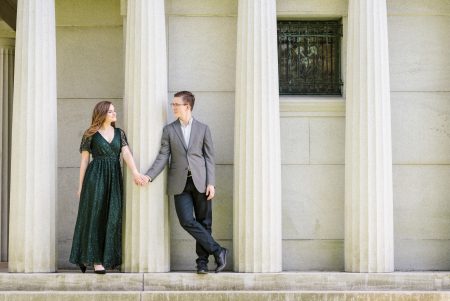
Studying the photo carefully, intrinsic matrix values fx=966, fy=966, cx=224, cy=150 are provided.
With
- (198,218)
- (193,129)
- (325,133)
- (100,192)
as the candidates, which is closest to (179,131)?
(193,129)

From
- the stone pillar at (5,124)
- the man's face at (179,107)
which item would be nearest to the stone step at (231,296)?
the man's face at (179,107)

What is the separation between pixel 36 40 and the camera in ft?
54.0

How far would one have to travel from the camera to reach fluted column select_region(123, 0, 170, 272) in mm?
16406

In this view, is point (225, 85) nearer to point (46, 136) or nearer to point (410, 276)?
point (46, 136)

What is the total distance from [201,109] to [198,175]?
201cm

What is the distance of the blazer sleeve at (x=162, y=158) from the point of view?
1614 cm

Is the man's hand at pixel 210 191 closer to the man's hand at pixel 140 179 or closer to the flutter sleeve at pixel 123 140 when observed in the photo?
the man's hand at pixel 140 179

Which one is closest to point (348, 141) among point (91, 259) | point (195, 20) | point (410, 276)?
point (410, 276)

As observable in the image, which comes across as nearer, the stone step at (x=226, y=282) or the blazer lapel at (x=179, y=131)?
the stone step at (x=226, y=282)

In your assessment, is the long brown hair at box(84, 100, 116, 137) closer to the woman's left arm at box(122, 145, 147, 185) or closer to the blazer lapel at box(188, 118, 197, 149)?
the woman's left arm at box(122, 145, 147, 185)

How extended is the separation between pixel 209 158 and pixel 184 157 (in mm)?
438

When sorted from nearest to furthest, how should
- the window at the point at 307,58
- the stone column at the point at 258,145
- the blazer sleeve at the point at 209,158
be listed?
the blazer sleeve at the point at 209,158
the stone column at the point at 258,145
the window at the point at 307,58

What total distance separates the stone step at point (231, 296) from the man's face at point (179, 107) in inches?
118

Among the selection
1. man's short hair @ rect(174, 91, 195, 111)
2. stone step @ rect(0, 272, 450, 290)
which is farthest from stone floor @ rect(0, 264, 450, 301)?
man's short hair @ rect(174, 91, 195, 111)
